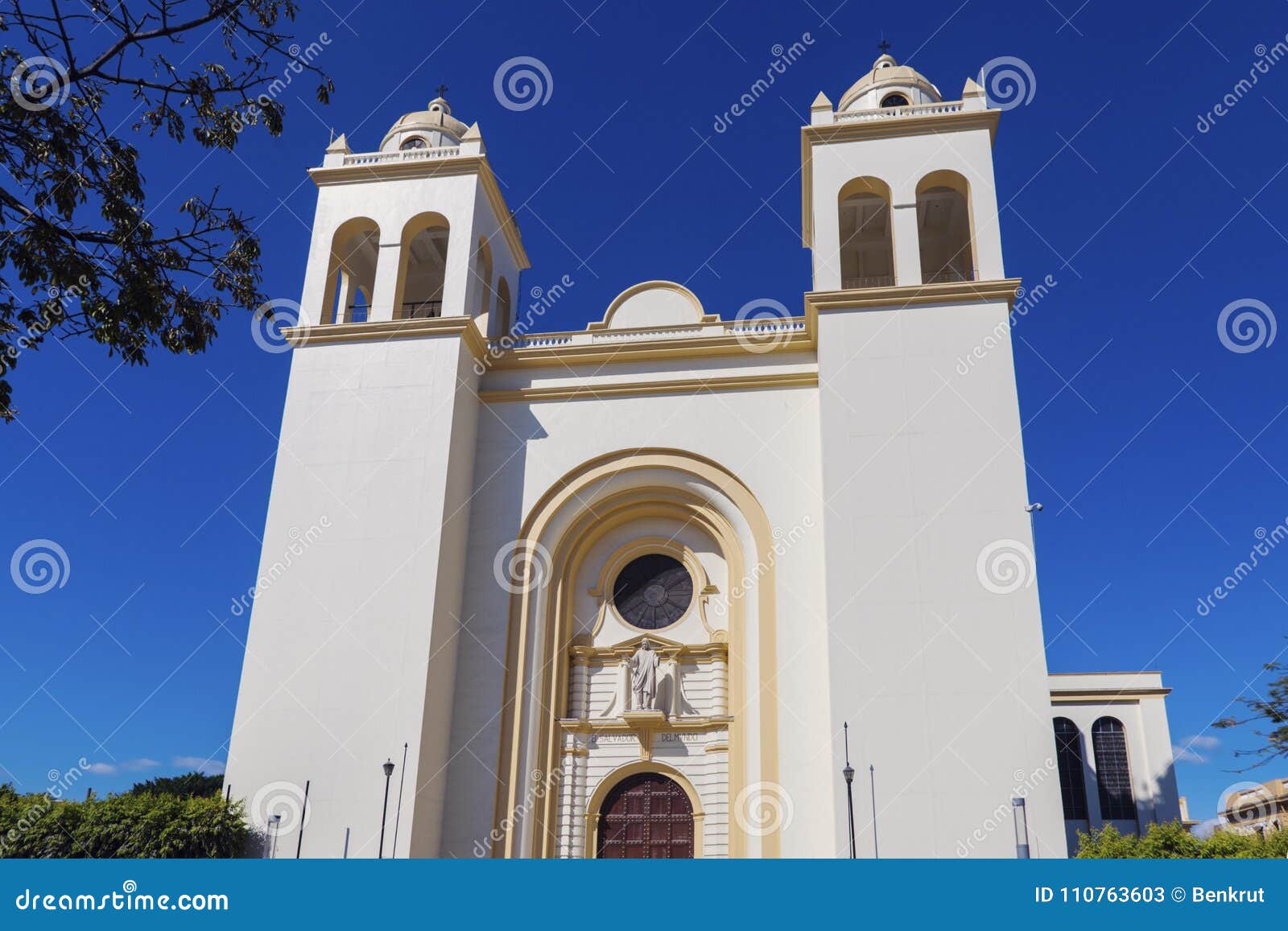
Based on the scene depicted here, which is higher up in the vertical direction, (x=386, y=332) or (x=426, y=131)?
(x=426, y=131)

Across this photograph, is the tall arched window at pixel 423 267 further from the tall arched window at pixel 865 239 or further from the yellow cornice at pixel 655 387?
the tall arched window at pixel 865 239

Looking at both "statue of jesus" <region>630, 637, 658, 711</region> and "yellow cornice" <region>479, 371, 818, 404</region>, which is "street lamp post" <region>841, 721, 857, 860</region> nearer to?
"statue of jesus" <region>630, 637, 658, 711</region>

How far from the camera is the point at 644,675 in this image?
16.5m

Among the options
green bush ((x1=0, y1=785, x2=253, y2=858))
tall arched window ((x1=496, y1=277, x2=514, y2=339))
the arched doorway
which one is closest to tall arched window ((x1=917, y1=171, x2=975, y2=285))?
tall arched window ((x1=496, y1=277, x2=514, y2=339))

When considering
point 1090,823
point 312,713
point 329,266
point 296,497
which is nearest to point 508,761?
point 312,713

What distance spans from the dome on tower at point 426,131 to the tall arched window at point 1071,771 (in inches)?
741

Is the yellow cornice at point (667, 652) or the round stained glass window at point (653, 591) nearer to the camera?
the yellow cornice at point (667, 652)

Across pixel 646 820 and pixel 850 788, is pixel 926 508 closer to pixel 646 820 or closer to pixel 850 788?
pixel 850 788

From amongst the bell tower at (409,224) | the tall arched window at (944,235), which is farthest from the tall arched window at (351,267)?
the tall arched window at (944,235)

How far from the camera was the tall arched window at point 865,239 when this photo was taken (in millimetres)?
19609

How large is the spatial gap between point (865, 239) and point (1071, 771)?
13.0 meters

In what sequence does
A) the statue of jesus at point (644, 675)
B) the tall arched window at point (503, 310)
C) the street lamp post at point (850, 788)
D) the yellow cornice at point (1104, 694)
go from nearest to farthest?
the street lamp post at point (850, 788) → the statue of jesus at point (644, 675) → the tall arched window at point (503, 310) → the yellow cornice at point (1104, 694)

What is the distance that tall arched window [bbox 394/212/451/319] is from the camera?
19.3 metres

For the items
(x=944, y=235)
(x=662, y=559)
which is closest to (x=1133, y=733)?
(x=944, y=235)
